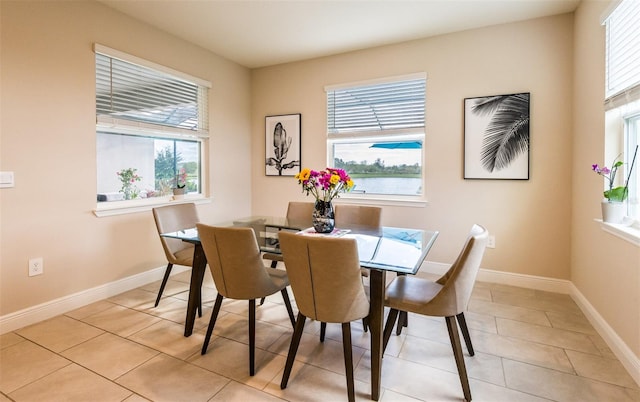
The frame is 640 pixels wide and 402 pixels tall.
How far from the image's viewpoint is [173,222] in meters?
2.91

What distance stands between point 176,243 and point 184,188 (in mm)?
1023

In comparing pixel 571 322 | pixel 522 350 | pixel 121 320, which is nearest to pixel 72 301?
pixel 121 320

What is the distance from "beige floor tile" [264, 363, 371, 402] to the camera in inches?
65.1

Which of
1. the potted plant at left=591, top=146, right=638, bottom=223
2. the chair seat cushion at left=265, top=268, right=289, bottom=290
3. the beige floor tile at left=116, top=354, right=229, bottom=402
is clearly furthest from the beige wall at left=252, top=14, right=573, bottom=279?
the beige floor tile at left=116, top=354, right=229, bottom=402

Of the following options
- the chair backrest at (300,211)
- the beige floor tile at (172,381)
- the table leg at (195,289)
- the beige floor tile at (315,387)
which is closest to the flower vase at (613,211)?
the beige floor tile at (315,387)

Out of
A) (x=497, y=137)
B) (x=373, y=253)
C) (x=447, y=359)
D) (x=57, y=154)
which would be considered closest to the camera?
(x=373, y=253)

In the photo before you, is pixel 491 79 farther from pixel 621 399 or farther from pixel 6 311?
pixel 6 311

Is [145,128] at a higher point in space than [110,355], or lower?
higher

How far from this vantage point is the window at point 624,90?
1.94m

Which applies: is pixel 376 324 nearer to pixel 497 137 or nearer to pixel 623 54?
pixel 623 54

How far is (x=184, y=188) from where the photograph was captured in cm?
371

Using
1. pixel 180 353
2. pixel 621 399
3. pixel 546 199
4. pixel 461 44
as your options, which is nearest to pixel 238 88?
pixel 461 44

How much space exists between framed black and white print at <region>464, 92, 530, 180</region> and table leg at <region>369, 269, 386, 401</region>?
218cm

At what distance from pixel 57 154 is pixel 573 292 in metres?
4.56
